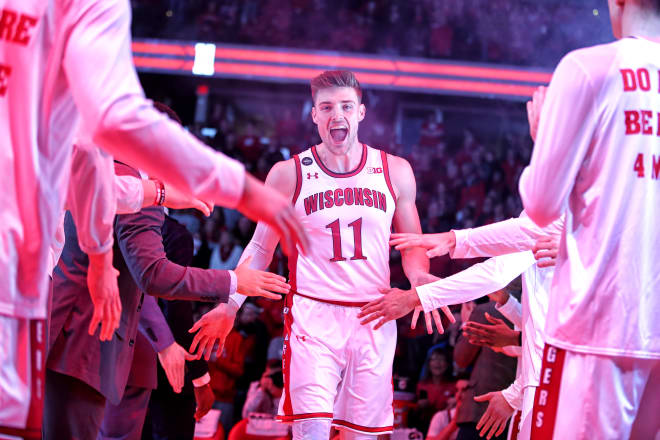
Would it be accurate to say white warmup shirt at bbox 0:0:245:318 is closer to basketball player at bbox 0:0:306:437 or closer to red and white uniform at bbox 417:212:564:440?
basketball player at bbox 0:0:306:437

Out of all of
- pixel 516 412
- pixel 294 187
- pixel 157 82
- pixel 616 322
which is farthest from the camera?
pixel 157 82

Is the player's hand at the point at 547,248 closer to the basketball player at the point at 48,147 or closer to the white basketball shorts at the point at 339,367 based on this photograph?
the basketball player at the point at 48,147

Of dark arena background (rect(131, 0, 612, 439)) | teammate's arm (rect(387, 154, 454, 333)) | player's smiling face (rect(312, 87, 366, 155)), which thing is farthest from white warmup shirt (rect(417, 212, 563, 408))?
dark arena background (rect(131, 0, 612, 439))

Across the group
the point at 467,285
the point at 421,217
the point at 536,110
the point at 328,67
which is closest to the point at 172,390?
the point at 467,285

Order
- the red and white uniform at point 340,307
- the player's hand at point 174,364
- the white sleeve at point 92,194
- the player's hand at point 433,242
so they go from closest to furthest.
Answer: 1. the white sleeve at point 92,194
2. the player's hand at point 433,242
3. the player's hand at point 174,364
4. the red and white uniform at point 340,307

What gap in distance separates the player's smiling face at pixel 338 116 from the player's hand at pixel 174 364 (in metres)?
1.61

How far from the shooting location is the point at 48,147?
191 centimetres

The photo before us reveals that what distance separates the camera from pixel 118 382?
332cm

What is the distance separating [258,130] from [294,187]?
13.7m

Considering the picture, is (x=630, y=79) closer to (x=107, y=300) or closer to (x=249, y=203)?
(x=249, y=203)

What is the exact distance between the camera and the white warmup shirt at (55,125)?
5.81 feet

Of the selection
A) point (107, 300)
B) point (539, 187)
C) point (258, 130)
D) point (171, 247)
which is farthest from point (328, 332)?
point (258, 130)

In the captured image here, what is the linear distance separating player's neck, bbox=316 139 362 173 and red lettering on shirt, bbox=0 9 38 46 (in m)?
2.91

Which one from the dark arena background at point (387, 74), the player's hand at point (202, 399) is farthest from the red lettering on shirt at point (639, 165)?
the dark arena background at point (387, 74)
